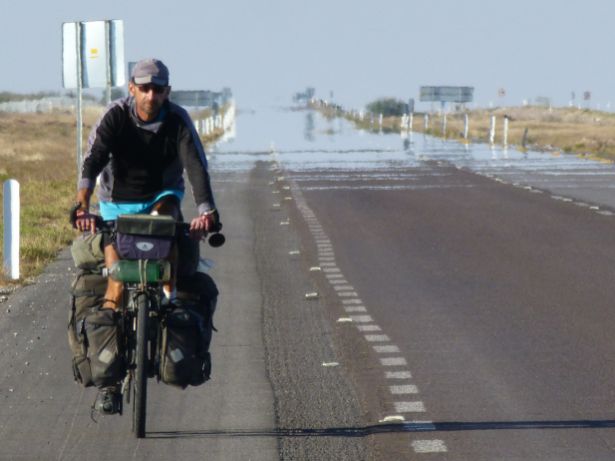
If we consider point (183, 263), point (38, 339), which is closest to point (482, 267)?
point (38, 339)

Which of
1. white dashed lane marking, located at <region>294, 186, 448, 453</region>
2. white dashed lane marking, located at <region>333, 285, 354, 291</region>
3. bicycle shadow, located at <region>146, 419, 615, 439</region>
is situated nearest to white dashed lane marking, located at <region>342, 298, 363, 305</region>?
white dashed lane marking, located at <region>294, 186, 448, 453</region>

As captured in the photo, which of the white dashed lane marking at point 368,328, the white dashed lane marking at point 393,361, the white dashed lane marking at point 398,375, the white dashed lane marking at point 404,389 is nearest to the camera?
the white dashed lane marking at point 404,389

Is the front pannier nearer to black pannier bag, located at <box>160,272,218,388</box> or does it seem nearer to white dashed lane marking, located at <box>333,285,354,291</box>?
black pannier bag, located at <box>160,272,218,388</box>

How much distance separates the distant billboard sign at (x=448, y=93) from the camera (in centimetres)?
10488

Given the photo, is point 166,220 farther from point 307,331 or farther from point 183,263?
point 307,331

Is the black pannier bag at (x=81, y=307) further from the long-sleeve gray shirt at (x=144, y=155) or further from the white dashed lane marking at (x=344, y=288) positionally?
the white dashed lane marking at (x=344, y=288)

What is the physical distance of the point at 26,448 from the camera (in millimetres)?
7938

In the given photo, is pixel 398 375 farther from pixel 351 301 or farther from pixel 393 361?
pixel 351 301

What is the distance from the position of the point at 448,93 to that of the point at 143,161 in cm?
9789

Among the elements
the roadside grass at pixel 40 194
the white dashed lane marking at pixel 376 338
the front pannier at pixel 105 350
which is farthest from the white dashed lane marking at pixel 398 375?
the roadside grass at pixel 40 194

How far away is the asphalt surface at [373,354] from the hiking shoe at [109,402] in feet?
0.54

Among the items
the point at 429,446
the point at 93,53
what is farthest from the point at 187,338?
the point at 93,53

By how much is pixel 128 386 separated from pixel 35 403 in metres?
1.26

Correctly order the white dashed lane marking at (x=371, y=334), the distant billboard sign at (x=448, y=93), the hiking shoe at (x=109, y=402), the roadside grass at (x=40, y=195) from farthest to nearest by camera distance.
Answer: the distant billboard sign at (x=448, y=93)
the roadside grass at (x=40, y=195)
the white dashed lane marking at (x=371, y=334)
the hiking shoe at (x=109, y=402)
